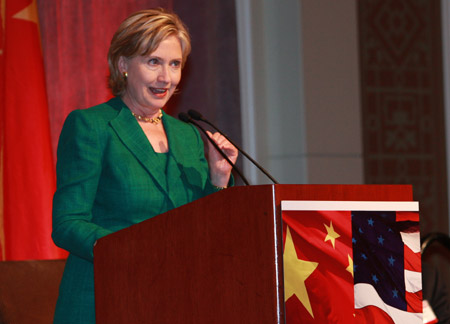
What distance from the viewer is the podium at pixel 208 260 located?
1505mm

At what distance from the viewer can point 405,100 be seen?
5.27 meters

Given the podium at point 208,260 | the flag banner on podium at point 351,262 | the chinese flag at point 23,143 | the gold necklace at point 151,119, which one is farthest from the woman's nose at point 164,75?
the chinese flag at point 23,143

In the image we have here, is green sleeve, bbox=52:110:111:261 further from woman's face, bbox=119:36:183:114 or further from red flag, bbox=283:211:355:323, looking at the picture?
red flag, bbox=283:211:355:323

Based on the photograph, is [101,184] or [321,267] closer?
[321,267]

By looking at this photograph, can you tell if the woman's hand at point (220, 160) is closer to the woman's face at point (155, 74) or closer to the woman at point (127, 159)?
the woman at point (127, 159)

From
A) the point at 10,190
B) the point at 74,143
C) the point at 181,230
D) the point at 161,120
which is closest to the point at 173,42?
the point at 161,120

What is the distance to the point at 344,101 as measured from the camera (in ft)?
15.7

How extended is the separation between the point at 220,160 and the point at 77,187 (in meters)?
0.46

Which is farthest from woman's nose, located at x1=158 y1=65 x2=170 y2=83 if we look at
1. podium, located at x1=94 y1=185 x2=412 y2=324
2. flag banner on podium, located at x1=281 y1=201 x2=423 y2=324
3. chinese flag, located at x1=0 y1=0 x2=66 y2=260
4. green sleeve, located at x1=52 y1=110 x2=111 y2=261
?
chinese flag, located at x1=0 y1=0 x2=66 y2=260

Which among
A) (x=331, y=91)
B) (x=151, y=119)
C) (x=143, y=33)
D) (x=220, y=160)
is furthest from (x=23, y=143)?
(x=331, y=91)

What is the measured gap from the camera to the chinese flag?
3.77 metres

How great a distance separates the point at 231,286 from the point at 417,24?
4.23m

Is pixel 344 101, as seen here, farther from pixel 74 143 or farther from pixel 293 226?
pixel 293 226

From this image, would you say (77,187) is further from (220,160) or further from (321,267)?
(321,267)
